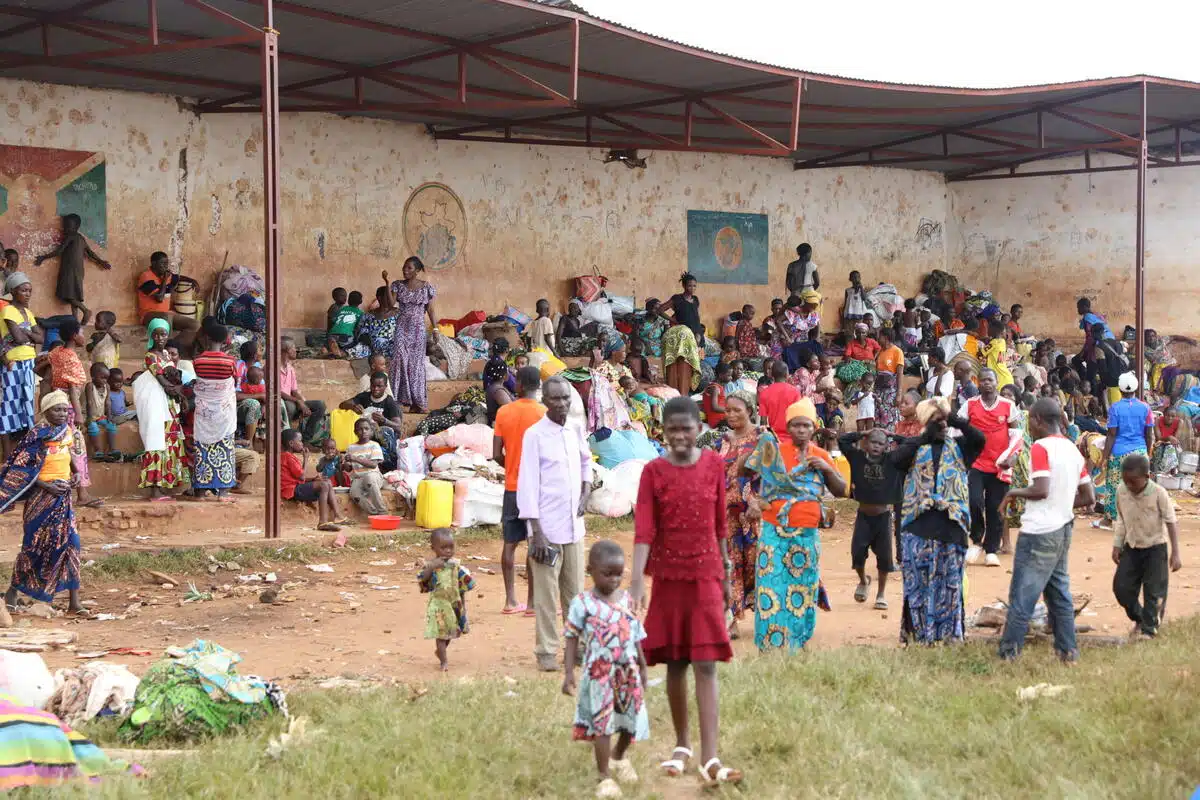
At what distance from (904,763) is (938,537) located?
2385mm

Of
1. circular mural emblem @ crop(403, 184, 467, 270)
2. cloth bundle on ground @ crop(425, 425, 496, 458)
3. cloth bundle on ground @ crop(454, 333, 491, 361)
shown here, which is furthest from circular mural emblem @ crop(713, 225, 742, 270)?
cloth bundle on ground @ crop(425, 425, 496, 458)

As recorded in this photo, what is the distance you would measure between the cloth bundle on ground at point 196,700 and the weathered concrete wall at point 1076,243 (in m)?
19.5

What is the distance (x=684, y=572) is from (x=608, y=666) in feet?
1.88

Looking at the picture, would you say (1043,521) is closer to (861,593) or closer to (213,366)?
(861,593)

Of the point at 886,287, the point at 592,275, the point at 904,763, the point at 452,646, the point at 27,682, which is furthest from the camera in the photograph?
the point at 886,287

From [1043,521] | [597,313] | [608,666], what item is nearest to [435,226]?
[597,313]

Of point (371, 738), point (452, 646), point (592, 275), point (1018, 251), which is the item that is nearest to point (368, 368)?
point (592, 275)

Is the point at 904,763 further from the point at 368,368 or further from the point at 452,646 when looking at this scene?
the point at 368,368

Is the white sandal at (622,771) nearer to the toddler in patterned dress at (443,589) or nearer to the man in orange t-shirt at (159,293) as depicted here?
the toddler in patterned dress at (443,589)

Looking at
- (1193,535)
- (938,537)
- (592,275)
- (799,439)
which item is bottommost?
(1193,535)

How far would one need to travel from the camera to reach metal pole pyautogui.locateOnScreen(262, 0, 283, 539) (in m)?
11.0

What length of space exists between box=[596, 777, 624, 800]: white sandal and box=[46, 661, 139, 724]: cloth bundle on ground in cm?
254

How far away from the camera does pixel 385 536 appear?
1231cm

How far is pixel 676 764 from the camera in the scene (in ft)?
18.1
